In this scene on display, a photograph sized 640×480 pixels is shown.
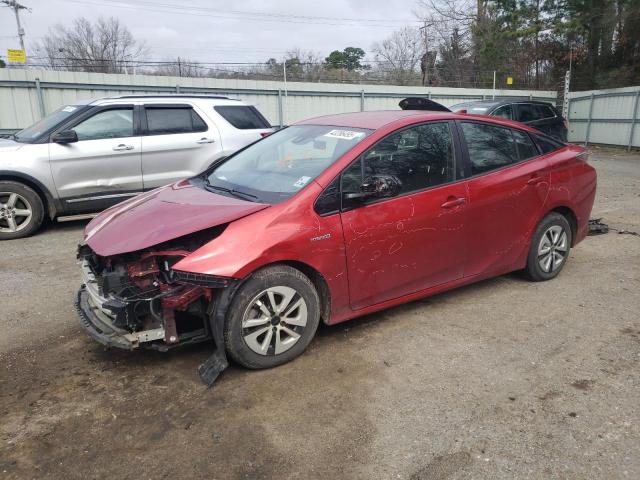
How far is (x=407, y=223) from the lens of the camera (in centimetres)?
367

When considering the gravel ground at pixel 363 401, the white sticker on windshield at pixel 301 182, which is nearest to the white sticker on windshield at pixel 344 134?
the white sticker on windshield at pixel 301 182

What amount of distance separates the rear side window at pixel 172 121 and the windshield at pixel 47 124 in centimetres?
91

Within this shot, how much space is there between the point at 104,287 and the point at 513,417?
2.48 meters

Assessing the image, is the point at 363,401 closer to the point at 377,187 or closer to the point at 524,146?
the point at 377,187

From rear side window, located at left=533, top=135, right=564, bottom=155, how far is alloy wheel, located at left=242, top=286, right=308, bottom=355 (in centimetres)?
282

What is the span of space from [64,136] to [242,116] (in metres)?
2.62

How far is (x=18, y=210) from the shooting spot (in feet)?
21.7

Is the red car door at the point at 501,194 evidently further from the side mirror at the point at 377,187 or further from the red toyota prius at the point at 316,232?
the side mirror at the point at 377,187

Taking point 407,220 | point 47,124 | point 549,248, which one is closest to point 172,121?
point 47,124

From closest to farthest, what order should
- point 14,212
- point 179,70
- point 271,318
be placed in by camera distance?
1. point 271,318
2. point 14,212
3. point 179,70

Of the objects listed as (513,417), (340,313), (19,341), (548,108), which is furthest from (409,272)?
(548,108)

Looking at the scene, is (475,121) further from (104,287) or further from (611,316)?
(104,287)

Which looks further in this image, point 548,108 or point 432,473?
point 548,108

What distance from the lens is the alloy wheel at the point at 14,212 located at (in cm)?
652
